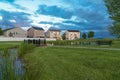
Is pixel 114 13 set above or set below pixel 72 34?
above

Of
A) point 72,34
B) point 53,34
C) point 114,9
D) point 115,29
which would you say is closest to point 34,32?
point 53,34

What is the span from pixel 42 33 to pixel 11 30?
15196mm

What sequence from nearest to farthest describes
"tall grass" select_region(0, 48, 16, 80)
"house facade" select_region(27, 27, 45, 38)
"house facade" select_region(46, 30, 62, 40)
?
"tall grass" select_region(0, 48, 16, 80)
"house facade" select_region(27, 27, 45, 38)
"house facade" select_region(46, 30, 62, 40)

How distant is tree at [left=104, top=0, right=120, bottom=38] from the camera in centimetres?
1684

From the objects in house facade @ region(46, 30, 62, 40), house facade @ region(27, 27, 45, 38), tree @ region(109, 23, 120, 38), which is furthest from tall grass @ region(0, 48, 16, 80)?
house facade @ region(46, 30, 62, 40)

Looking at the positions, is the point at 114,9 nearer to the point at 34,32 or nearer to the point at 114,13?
the point at 114,13

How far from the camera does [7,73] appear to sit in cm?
657

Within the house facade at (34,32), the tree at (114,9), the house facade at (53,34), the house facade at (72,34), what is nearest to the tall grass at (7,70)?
the tree at (114,9)

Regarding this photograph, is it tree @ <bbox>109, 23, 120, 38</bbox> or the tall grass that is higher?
tree @ <bbox>109, 23, 120, 38</bbox>

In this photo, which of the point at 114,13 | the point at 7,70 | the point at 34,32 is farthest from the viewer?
the point at 34,32

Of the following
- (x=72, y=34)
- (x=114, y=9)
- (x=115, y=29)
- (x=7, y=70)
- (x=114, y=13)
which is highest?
(x=114, y=9)

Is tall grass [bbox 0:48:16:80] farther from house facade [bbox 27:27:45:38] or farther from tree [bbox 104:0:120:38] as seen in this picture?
house facade [bbox 27:27:45:38]

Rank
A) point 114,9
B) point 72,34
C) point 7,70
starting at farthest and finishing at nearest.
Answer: point 72,34 → point 114,9 → point 7,70

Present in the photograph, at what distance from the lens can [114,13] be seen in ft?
56.7
